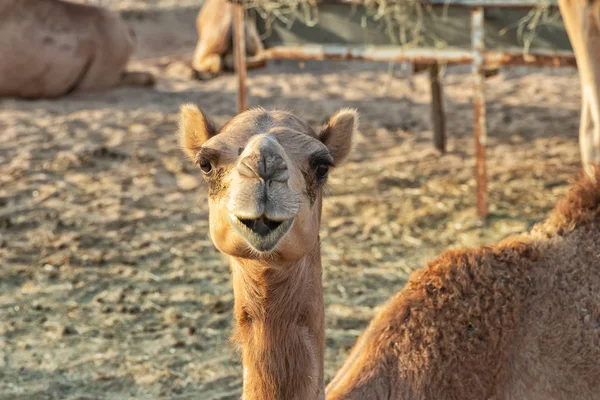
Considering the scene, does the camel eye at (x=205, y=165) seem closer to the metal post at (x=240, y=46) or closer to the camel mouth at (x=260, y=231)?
the camel mouth at (x=260, y=231)

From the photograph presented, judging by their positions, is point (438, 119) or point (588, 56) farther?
point (438, 119)

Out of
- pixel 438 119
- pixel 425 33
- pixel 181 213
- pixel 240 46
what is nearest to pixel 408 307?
pixel 181 213

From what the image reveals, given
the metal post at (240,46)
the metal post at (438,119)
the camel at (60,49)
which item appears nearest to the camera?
the metal post at (240,46)

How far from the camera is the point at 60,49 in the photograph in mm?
10398

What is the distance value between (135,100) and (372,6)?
4142mm

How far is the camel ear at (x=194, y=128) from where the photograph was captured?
124 inches

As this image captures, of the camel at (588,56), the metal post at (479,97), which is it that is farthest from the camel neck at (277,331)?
the metal post at (479,97)

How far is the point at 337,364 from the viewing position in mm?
4641

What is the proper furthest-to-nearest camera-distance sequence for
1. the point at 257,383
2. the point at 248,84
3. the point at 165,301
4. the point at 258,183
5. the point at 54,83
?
the point at 248,84
the point at 54,83
the point at 165,301
the point at 257,383
the point at 258,183

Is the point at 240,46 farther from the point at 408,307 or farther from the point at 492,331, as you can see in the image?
the point at 492,331

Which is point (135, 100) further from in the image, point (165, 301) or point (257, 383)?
point (257, 383)

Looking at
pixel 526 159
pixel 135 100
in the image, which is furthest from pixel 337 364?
pixel 135 100

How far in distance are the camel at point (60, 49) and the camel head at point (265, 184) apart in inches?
301

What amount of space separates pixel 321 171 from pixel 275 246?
371 mm
